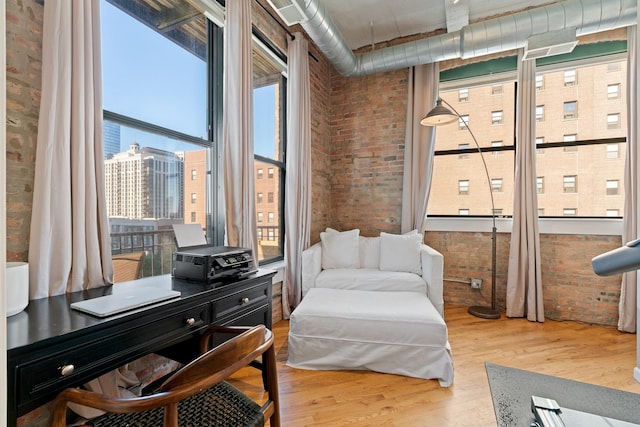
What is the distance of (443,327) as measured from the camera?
6.17ft

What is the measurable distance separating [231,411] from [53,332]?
2.01 feet

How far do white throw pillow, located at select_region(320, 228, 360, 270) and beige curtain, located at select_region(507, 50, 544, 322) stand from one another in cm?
168

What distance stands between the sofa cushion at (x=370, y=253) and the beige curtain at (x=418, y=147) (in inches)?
20.5

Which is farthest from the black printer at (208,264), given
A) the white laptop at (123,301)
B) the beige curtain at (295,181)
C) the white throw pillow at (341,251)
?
the white throw pillow at (341,251)

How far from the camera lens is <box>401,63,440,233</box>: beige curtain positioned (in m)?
3.48

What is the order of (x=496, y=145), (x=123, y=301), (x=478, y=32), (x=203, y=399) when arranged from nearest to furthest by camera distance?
(x=203, y=399)
(x=123, y=301)
(x=478, y=32)
(x=496, y=145)

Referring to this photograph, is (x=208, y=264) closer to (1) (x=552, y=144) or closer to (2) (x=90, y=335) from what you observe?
(2) (x=90, y=335)

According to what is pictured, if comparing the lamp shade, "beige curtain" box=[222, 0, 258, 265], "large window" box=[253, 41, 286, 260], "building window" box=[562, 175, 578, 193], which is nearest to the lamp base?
"building window" box=[562, 175, 578, 193]

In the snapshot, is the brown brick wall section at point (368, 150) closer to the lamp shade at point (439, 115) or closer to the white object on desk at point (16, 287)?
the lamp shade at point (439, 115)

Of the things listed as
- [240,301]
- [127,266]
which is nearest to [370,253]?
[240,301]

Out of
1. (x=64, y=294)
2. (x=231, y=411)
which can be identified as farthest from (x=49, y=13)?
(x=231, y=411)

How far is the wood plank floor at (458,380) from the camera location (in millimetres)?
1601

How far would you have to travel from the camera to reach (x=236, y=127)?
2164 millimetres

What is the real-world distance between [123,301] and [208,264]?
454mm
